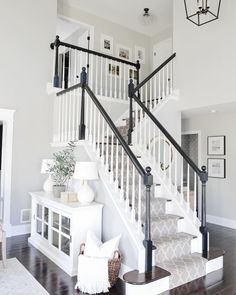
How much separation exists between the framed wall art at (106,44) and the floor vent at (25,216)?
4.39m

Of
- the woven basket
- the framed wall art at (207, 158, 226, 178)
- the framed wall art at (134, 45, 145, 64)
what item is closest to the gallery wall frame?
the framed wall art at (134, 45, 145, 64)

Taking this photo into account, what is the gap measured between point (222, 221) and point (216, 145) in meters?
1.66

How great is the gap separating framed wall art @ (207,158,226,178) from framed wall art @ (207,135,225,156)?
0.15m

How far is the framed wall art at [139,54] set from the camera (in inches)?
307

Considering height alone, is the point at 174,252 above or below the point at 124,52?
below

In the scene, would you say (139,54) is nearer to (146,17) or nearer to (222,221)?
(146,17)

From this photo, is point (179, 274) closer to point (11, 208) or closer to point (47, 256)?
point (47, 256)

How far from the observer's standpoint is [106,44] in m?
7.27

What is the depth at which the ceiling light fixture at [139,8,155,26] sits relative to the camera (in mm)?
6846

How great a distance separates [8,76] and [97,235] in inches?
130

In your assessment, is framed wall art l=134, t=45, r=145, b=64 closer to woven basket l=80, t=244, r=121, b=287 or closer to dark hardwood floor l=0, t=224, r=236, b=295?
dark hardwood floor l=0, t=224, r=236, b=295

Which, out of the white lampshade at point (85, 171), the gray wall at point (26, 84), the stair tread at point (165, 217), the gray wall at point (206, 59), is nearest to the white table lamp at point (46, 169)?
the gray wall at point (26, 84)

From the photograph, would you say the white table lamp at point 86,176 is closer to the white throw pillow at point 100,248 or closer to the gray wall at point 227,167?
the white throw pillow at point 100,248

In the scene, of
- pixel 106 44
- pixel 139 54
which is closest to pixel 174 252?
pixel 106 44
